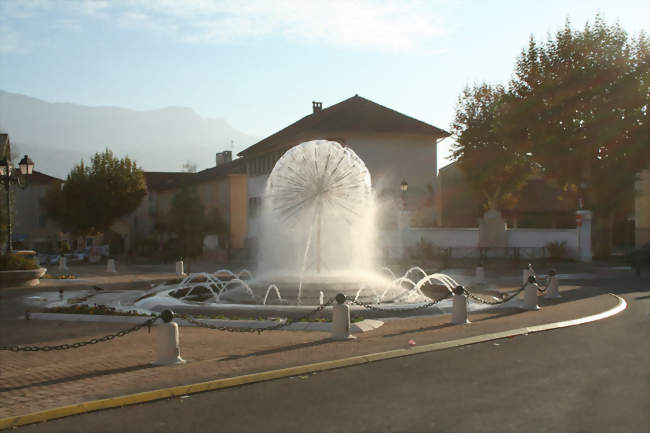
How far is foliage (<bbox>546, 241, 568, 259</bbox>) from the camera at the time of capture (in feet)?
125

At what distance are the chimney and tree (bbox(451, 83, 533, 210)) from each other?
1301 inches

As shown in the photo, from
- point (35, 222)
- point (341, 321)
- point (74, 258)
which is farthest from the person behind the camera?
point (35, 222)

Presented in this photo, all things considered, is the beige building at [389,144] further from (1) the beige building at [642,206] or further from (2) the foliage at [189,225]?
(1) the beige building at [642,206]

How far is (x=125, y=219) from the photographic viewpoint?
83.9 metres

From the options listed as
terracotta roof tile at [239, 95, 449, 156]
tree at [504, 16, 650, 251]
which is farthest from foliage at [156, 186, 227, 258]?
tree at [504, 16, 650, 251]

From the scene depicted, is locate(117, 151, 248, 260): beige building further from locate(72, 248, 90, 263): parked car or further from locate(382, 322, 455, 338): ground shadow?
locate(382, 322, 455, 338): ground shadow

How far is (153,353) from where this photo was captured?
10.7 meters

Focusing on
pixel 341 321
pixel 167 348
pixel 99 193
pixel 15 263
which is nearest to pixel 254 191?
pixel 99 193

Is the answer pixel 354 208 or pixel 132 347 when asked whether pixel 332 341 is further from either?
pixel 354 208

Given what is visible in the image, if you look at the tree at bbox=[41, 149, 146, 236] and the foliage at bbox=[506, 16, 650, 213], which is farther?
the tree at bbox=[41, 149, 146, 236]

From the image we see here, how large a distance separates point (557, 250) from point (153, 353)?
3157 cm

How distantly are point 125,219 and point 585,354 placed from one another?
78.9m

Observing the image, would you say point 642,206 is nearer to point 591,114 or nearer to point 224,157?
point 591,114

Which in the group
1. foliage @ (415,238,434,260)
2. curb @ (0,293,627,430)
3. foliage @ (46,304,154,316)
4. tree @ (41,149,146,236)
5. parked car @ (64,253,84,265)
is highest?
tree @ (41,149,146,236)
